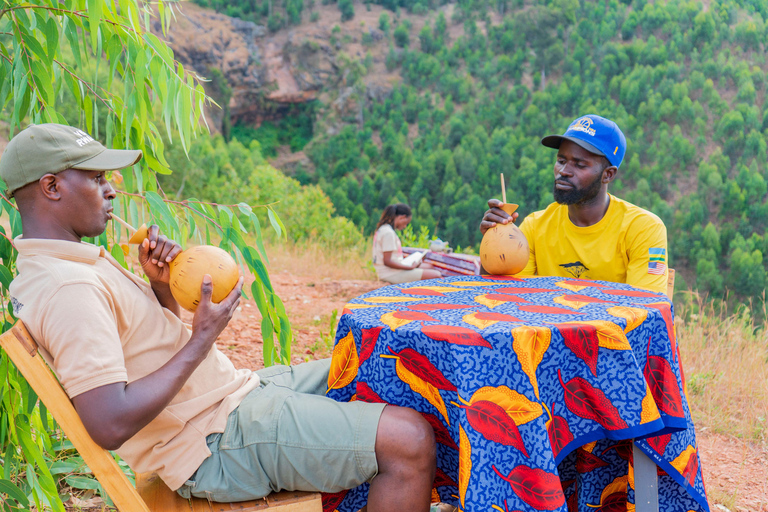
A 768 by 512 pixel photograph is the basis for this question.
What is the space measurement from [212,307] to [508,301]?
2.94 ft

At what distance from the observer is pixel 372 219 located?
39.5m

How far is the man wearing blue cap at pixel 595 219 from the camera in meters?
2.38

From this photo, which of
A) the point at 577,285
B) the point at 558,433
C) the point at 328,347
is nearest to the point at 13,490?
the point at 558,433

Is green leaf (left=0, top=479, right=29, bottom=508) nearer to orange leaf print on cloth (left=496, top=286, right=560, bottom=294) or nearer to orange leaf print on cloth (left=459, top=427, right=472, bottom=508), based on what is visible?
orange leaf print on cloth (left=459, top=427, right=472, bottom=508)

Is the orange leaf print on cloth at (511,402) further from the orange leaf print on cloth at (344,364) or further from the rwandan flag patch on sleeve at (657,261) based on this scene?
the rwandan flag patch on sleeve at (657,261)

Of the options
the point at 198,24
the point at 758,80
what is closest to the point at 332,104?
the point at 198,24

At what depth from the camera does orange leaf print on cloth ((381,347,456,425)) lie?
1428 millimetres

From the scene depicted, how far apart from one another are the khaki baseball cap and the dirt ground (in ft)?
8.34

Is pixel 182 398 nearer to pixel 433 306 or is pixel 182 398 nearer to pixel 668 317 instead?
pixel 433 306

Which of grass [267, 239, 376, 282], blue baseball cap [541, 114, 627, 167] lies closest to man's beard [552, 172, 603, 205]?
blue baseball cap [541, 114, 627, 167]

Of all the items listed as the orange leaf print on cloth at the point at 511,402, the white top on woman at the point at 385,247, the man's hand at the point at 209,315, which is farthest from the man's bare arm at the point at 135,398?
the white top on woman at the point at 385,247

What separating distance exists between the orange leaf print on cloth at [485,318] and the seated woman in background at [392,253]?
503 cm

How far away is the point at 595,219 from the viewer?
8.31 feet

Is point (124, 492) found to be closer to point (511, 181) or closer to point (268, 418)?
point (268, 418)
